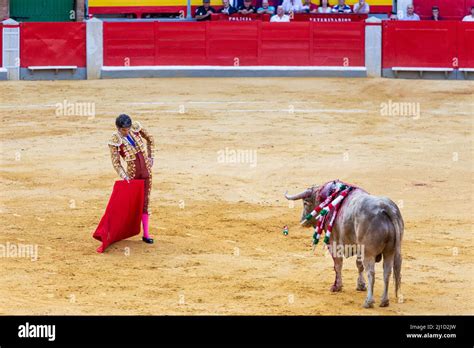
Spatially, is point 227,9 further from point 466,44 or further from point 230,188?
point 230,188

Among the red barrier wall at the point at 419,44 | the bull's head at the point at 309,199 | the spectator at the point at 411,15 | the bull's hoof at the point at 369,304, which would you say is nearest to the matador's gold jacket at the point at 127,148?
the bull's head at the point at 309,199

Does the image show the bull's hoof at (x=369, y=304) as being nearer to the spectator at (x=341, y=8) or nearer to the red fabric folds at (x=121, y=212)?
the red fabric folds at (x=121, y=212)

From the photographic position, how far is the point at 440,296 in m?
10.8

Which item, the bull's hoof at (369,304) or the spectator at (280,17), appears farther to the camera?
the spectator at (280,17)

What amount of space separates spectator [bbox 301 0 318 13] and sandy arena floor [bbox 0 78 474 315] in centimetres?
232

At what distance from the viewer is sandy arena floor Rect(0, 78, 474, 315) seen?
11.0 meters

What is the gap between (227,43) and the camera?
27.2 m

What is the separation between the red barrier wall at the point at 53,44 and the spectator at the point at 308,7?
16.9 feet

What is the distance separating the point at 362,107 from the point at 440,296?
1245 centimetres

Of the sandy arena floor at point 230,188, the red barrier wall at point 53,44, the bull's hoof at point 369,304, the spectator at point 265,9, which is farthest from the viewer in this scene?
the spectator at point 265,9

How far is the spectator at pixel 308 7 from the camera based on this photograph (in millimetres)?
27797

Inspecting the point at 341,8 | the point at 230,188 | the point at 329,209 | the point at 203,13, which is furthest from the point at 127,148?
the point at 341,8
